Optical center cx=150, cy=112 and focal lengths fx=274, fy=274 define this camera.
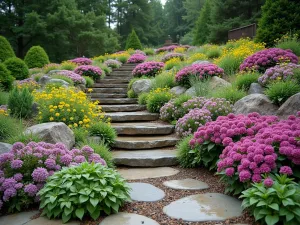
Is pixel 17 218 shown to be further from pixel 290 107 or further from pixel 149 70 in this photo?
pixel 149 70

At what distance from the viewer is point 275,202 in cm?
243

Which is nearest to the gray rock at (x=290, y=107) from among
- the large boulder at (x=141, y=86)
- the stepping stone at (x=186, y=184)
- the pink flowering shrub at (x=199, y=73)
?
the stepping stone at (x=186, y=184)

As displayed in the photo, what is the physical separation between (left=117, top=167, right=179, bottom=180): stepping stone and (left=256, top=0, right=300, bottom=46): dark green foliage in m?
6.87

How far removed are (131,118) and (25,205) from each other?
12.4 ft

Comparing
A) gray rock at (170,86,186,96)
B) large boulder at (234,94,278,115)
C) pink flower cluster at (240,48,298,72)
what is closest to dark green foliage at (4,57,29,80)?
gray rock at (170,86,186,96)

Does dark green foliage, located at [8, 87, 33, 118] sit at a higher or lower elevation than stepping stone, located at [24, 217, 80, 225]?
higher

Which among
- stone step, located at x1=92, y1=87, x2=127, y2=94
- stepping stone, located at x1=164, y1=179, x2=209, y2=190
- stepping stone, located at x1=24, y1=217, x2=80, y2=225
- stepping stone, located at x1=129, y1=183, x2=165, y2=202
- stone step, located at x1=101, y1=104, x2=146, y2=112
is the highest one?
stone step, located at x1=92, y1=87, x2=127, y2=94

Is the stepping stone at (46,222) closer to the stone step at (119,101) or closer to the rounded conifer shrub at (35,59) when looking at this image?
the stone step at (119,101)

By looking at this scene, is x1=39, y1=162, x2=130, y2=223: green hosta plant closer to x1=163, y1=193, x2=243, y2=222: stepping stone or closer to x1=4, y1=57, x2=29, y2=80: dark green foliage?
x1=163, y1=193, x2=243, y2=222: stepping stone

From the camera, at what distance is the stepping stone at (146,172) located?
409 cm

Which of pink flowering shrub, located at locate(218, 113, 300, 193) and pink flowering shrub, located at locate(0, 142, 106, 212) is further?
pink flowering shrub, located at locate(0, 142, 106, 212)

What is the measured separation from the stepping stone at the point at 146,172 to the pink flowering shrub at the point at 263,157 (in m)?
1.12

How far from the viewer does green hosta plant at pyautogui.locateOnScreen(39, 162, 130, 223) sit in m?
2.73

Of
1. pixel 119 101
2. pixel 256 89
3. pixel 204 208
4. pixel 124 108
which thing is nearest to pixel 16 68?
pixel 119 101
